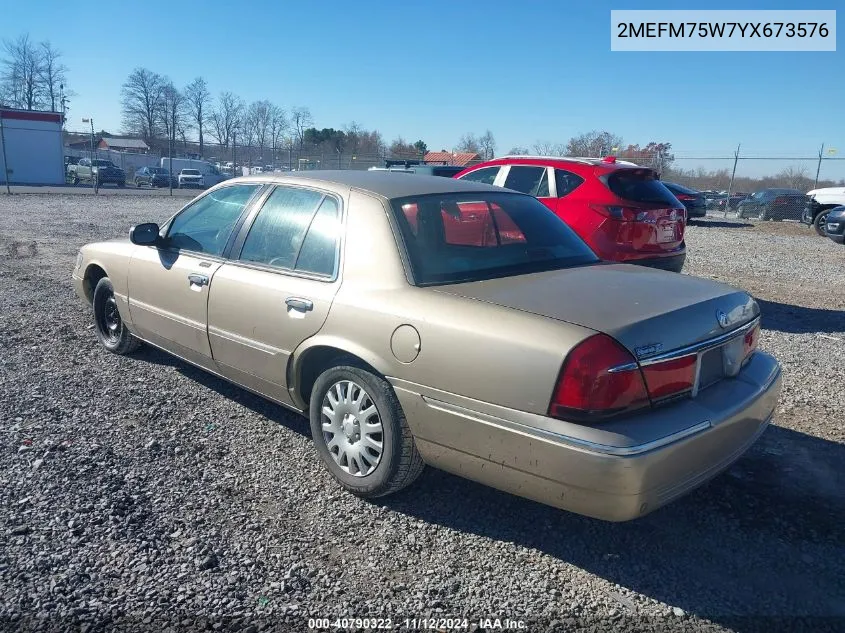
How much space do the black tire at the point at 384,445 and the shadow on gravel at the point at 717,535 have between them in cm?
16

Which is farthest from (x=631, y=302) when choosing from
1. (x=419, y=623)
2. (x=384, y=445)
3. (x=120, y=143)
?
(x=120, y=143)

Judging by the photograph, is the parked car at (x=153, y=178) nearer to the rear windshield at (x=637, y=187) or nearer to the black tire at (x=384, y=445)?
the rear windshield at (x=637, y=187)

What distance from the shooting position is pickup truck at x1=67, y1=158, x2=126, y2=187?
3831 cm

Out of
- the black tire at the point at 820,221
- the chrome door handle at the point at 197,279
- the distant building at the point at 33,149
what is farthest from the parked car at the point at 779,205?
the distant building at the point at 33,149

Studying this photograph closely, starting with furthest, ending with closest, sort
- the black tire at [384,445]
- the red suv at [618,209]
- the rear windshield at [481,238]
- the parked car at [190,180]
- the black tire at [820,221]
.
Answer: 1. the parked car at [190,180]
2. the black tire at [820,221]
3. the red suv at [618,209]
4. the rear windshield at [481,238]
5. the black tire at [384,445]

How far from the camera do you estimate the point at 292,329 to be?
3.45 m

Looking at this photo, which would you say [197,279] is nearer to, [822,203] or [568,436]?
[568,436]

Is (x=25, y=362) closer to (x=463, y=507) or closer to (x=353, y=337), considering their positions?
(x=353, y=337)

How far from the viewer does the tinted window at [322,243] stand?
3.45 meters

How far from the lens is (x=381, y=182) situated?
3764 mm

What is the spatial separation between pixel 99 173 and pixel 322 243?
38446mm

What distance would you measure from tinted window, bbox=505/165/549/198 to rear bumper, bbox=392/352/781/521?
463 centimetres

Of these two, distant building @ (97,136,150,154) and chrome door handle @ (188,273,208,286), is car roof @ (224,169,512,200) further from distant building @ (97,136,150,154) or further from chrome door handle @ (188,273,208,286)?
distant building @ (97,136,150,154)

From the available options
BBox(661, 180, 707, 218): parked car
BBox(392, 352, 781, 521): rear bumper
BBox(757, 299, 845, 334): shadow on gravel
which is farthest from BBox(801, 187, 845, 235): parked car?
BBox(392, 352, 781, 521): rear bumper
